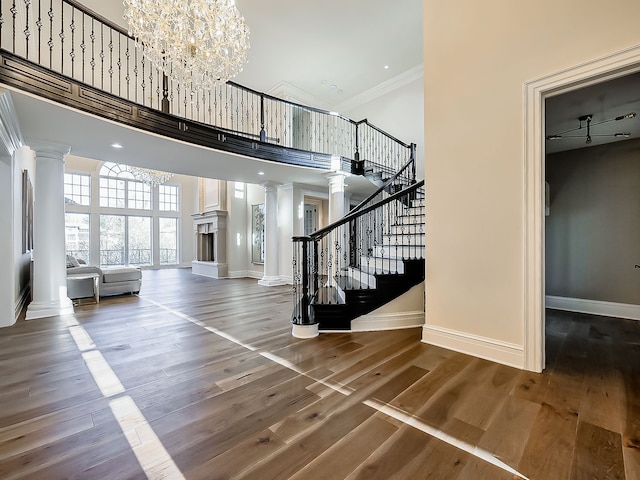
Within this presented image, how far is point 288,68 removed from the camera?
24.6 feet

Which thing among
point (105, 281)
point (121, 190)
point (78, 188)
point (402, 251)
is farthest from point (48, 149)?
point (121, 190)

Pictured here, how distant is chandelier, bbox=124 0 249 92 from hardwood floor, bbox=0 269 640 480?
10.9ft

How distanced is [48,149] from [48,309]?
2.41m

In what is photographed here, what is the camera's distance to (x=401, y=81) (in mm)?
7992

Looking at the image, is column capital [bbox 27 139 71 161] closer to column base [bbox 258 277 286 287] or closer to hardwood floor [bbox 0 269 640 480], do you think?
hardwood floor [bbox 0 269 640 480]

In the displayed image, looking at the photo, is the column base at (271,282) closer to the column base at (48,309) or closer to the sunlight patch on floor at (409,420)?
the column base at (48,309)

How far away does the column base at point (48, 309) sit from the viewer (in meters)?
4.16

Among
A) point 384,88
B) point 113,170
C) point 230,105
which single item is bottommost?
point 113,170

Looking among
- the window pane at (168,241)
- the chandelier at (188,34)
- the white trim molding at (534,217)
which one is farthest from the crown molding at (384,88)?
the window pane at (168,241)

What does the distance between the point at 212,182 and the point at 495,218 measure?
8864 millimetres

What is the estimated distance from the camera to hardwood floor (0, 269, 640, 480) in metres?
1.39

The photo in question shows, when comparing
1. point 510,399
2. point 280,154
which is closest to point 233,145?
point 280,154

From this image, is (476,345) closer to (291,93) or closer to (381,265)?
(381,265)

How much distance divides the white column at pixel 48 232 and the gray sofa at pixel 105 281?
3.22 ft
